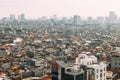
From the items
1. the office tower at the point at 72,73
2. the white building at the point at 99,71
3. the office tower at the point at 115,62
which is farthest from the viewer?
the office tower at the point at 115,62

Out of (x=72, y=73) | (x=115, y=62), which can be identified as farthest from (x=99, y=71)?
(x=115, y=62)

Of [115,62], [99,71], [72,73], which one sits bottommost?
[115,62]

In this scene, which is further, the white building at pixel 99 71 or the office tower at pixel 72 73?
the white building at pixel 99 71

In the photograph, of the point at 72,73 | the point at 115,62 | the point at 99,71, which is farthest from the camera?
the point at 115,62

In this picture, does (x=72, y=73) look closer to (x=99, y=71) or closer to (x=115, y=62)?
(x=99, y=71)

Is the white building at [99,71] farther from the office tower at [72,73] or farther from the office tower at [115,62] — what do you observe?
the office tower at [115,62]

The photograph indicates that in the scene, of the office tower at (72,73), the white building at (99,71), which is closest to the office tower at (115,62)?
the white building at (99,71)

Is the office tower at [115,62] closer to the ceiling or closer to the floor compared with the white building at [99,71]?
closer to the floor

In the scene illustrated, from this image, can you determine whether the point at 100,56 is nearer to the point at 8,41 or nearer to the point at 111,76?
the point at 111,76

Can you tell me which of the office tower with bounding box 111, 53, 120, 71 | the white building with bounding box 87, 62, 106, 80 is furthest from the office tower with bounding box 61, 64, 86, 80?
the office tower with bounding box 111, 53, 120, 71

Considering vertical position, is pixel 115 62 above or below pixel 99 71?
below

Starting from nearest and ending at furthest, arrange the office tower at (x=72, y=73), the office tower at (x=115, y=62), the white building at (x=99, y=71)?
the office tower at (x=72, y=73) → the white building at (x=99, y=71) → the office tower at (x=115, y=62)
